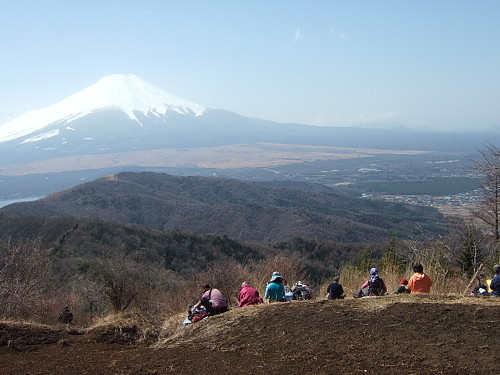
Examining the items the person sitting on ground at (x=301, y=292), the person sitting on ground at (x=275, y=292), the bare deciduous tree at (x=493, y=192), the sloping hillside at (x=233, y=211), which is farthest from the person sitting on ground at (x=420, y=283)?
the sloping hillside at (x=233, y=211)

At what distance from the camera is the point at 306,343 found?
20.8ft

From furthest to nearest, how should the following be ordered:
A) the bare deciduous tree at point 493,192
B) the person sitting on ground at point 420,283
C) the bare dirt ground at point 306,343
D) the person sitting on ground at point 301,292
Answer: the bare deciduous tree at point 493,192 → the person sitting on ground at point 301,292 → the person sitting on ground at point 420,283 → the bare dirt ground at point 306,343

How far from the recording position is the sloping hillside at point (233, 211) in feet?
177

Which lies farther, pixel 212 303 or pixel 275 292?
pixel 275 292

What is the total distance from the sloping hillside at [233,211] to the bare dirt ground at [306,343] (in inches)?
1683

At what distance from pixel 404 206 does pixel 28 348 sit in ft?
229

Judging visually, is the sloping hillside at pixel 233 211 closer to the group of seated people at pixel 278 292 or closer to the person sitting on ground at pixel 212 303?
the group of seated people at pixel 278 292

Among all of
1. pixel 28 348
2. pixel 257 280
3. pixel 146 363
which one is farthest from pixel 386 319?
pixel 257 280

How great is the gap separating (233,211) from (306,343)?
5801cm

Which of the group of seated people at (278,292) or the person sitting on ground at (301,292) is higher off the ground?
the group of seated people at (278,292)

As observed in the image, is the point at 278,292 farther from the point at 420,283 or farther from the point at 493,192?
the point at 493,192

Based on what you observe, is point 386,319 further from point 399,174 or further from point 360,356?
point 399,174

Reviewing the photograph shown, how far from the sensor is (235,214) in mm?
63062

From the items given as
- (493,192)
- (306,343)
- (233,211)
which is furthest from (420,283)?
(233,211)
